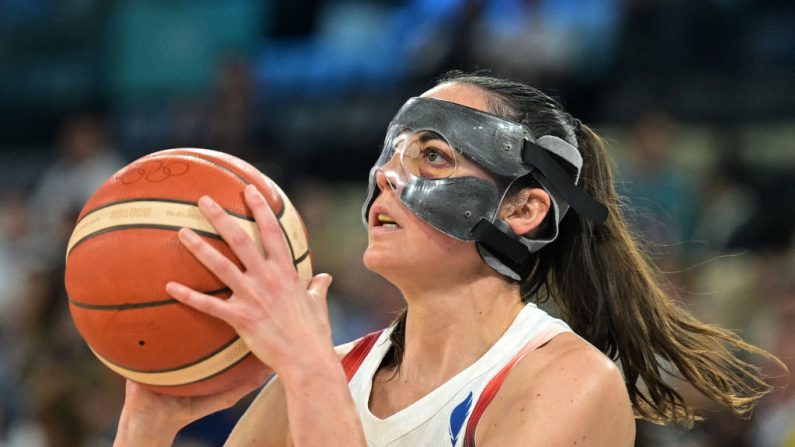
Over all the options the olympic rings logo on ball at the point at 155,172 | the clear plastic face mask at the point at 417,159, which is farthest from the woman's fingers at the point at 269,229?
the clear plastic face mask at the point at 417,159

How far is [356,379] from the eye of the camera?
3.62 m

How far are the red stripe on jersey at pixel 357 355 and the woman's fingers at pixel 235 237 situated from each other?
0.93 meters

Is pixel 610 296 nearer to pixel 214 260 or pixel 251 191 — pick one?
pixel 251 191

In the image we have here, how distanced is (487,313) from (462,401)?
1.07 feet

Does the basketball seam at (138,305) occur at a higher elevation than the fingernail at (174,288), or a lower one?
lower

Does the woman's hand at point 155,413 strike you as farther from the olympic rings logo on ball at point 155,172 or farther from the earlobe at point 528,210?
the earlobe at point 528,210

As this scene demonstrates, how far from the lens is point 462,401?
3.28 metres

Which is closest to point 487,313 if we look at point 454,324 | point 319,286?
point 454,324

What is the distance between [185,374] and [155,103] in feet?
29.2

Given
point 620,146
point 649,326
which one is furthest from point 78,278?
point 620,146

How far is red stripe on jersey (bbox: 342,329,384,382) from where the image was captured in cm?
368

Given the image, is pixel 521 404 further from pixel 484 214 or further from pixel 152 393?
pixel 152 393

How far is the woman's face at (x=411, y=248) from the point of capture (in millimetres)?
3340

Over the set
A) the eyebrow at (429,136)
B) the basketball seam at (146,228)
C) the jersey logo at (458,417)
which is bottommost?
the jersey logo at (458,417)
